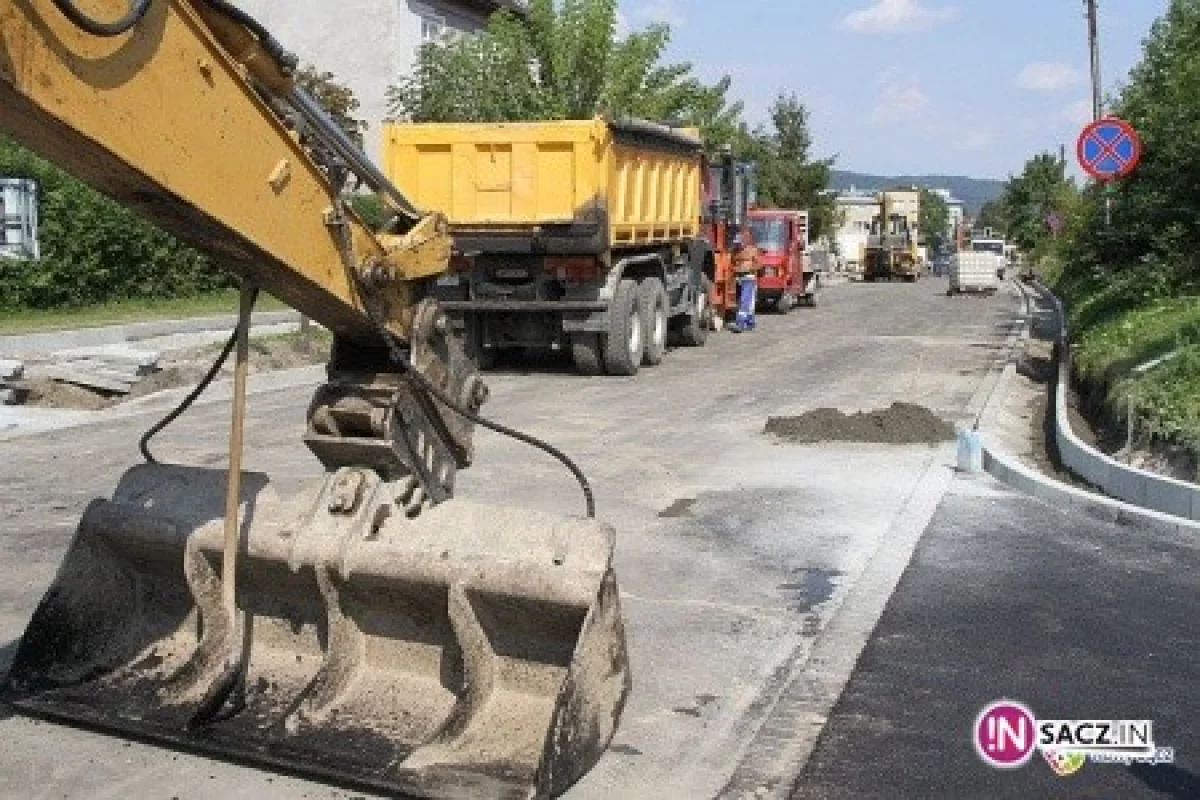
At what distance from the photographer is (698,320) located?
2014 cm

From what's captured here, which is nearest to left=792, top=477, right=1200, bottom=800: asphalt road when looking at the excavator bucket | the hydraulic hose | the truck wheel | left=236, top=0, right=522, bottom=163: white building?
the excavator bucket

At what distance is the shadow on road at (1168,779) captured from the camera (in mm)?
4539

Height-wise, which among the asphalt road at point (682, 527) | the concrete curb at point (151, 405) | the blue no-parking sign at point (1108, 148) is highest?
the blue no-parking sign at point (1108, 148)

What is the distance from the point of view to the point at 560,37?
2697 cm

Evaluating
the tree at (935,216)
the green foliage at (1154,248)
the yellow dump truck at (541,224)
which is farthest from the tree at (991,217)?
the yellow dump truck at (541,224)

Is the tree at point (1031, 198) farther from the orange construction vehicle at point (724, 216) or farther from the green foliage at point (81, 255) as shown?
the green foliage at point (81, 255)

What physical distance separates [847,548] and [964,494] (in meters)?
1.77

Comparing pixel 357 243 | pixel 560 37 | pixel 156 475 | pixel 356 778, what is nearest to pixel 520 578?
pixel 356 778

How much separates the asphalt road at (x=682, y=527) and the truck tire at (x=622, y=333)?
30 centimetres

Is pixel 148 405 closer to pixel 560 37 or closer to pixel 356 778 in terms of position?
pixel 356 778

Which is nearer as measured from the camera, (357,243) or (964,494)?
(357,243)

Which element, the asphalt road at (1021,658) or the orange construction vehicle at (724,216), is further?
→ the orange construction vehicle at (724,216)

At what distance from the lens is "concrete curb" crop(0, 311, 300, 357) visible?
1588 cm

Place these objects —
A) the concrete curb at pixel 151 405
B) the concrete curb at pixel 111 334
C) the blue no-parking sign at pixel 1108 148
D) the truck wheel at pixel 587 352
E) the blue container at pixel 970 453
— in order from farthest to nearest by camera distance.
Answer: the concrete curb at pixel 111 334, the truck wheel at pixel 587 352, the blue no-parking sign at pixel 1108 148, the concrete curb at pixel 151 405, the blue container at pixel 970 453
